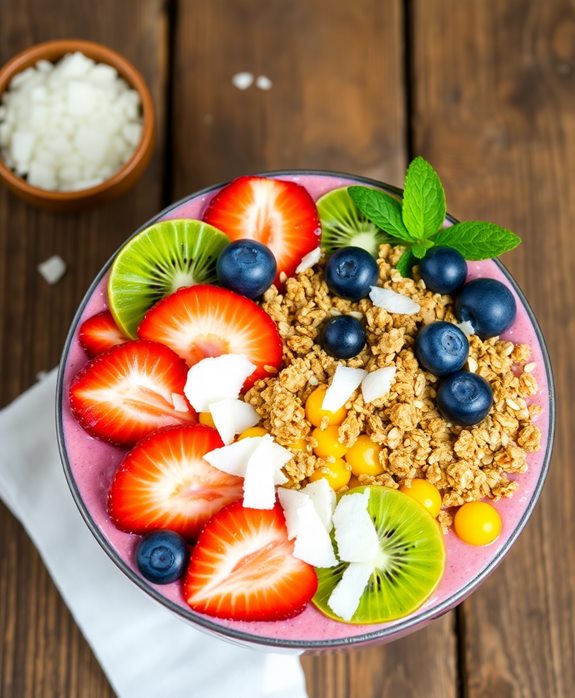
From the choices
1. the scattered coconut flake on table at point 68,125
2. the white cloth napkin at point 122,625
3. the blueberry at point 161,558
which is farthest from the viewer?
the scattered coconut flake on table at point 68,125

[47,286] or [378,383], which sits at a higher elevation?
[47,286]

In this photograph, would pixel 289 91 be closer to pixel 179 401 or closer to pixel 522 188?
pixel 522 188

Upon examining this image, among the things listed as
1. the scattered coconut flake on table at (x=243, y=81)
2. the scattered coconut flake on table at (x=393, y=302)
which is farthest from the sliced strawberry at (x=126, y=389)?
the scattered coconut flake on table at (x=243, y=81)

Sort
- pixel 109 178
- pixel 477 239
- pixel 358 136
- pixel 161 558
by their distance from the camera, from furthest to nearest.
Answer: pixel 358 136 → pixel 109 178 → pixel 477 239 → pixel 161 558

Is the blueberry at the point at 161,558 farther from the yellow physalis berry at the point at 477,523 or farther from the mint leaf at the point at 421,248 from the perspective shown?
the mint leaf at the point at 421,248

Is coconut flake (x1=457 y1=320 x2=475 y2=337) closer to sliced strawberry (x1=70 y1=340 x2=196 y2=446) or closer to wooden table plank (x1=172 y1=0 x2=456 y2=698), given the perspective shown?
sliced strawberry (x1=70 y1=340 x2=196 y2=446)

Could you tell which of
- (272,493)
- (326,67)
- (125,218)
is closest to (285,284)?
(272,493)

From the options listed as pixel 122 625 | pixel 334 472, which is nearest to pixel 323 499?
pixel 334 472

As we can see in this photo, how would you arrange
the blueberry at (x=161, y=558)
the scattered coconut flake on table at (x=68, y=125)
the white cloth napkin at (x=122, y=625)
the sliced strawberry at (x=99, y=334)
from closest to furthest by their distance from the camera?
the blueberry at (x=161, y=558) < the sliced strawberry at (x=99, y=334) < the white cloth napkin at (x=122, y=625) < the scattered coconut flake on table at (x=68, y=125)
